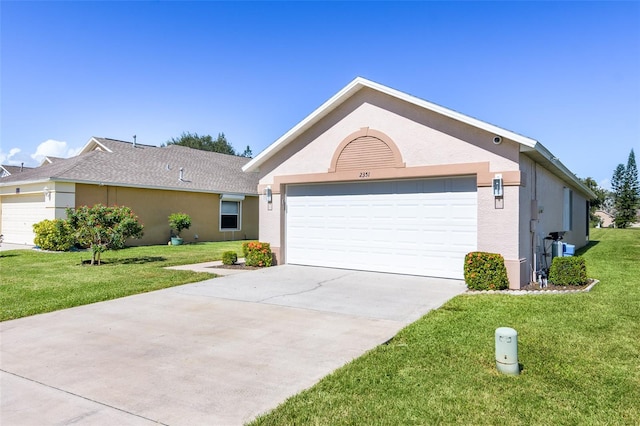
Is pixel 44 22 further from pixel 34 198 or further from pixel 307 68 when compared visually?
pixel 34 198

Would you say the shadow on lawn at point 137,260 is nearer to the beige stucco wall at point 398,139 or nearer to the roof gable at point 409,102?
the roof gable at point 409,102

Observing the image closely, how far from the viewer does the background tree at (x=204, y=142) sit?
62.0 m

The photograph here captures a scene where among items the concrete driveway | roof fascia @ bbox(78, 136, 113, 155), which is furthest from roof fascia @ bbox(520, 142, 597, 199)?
roof fascia @ bbox(78, 136, 113, 155)

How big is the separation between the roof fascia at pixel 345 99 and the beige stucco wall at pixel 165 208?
936 cm

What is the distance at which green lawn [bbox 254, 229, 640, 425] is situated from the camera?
11.5 ft

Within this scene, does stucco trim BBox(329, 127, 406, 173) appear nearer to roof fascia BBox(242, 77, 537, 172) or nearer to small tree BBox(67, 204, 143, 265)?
roof fascia BBox(242, 77, 537, 172)

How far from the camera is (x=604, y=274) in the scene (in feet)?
37.0

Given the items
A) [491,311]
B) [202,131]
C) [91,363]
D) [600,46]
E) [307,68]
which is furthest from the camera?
[202,131]

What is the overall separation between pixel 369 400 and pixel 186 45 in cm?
1442

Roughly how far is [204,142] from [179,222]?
143 feet

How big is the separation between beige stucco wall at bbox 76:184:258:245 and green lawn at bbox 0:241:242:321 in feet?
12.1

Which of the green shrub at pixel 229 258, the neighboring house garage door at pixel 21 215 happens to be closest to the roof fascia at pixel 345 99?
the green shrub at pixel 229 258

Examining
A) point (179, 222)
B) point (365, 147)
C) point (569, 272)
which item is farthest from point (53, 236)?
point (569, 272)

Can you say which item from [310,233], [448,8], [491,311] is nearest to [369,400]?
[491,311]
